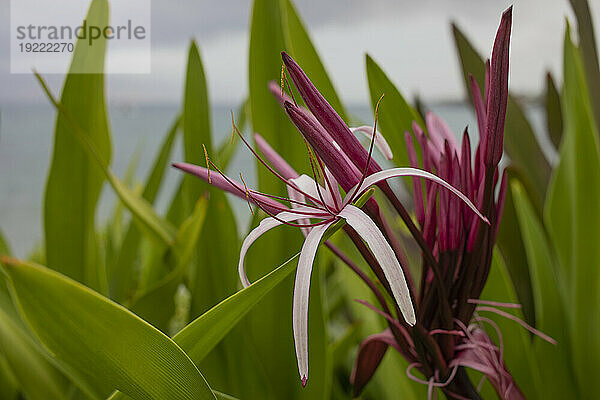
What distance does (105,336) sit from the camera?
0.13 meters

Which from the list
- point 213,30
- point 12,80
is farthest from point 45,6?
point 213,30

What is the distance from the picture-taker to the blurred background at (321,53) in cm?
97

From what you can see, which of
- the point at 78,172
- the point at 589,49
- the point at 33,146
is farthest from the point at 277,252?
the point at 33,146

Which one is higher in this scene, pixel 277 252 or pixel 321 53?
pixel 321 53

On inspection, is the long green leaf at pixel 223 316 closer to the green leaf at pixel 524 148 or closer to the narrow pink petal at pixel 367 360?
the narrow pink petal at pixel 367 360

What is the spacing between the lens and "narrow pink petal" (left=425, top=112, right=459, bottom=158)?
162 millimetres

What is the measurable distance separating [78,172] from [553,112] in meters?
0.32

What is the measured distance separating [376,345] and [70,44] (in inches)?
9.3

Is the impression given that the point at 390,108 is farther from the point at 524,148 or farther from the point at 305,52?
the point at 524,148

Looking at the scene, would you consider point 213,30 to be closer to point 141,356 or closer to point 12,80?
point 12,80

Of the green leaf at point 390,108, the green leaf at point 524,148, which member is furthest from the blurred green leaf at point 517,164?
the green leaf at point 390,108

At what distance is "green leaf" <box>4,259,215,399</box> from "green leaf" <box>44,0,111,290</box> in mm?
144

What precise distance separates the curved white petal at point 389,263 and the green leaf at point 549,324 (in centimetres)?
18

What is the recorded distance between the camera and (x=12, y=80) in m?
0.83
